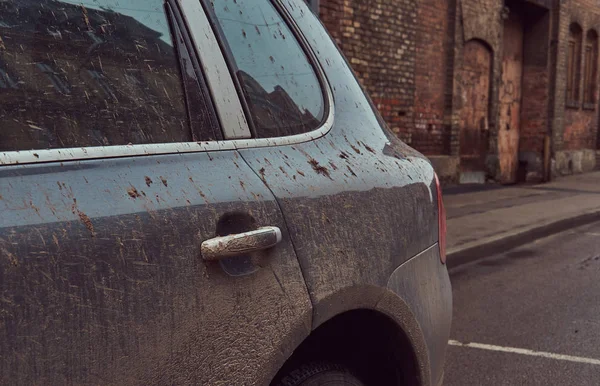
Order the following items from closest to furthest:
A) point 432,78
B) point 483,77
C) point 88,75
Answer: point 88,75, point 432,78, point 483,77

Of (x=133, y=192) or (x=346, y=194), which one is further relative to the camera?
(x=346, y=194)

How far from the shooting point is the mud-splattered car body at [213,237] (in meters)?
1.23

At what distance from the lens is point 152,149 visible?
1476 millimetres

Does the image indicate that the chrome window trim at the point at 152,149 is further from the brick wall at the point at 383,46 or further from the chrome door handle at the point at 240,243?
the brick wall at the point at 383,46

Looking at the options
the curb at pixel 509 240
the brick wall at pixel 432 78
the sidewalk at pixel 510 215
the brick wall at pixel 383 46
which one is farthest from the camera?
the brick wall at pixel 432 78

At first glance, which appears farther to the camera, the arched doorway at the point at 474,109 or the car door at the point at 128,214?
the arched doorway at the point at 474,109

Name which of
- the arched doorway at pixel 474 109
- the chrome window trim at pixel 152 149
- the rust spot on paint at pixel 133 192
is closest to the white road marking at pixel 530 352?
the chrome window trim at pixel 152 149

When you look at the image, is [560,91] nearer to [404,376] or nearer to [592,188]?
[592,188]

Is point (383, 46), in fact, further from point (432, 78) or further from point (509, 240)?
point (509, 240)

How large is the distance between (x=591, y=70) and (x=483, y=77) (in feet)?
25.6

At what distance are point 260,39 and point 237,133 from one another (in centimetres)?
37

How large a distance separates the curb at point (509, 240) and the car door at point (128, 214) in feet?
18.6

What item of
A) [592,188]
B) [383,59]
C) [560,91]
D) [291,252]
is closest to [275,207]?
[291,252]

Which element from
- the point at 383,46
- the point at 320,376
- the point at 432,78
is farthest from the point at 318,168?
the point at 432,78
